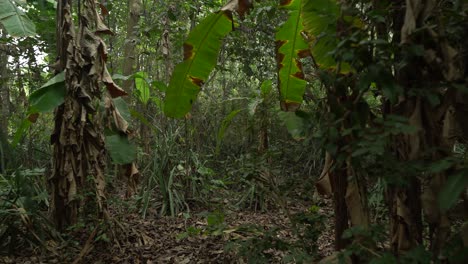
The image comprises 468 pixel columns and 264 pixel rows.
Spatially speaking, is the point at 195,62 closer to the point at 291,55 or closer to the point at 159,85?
the point at 291,55

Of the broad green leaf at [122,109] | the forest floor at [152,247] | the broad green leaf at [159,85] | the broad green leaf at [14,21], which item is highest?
the broad green leaf at [14,21]

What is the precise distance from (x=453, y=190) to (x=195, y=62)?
202 centimetres

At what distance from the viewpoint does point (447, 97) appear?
173 cm

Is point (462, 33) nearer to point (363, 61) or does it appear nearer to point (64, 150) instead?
point (363, 61)

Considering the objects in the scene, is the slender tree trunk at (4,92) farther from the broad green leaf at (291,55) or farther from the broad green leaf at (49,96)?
the broad green leaf at (291,55)

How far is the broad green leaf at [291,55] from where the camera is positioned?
9.83ft

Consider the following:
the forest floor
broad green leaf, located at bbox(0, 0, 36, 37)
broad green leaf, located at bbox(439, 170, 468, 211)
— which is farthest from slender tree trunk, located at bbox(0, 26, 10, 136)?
broad green leaf, located at bbox(439, 170, 468, 211)

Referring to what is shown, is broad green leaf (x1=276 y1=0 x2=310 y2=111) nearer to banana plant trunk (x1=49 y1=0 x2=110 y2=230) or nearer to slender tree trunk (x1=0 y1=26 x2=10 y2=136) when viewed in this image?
banana plant trunk (x1=49 y1=0 x2=110 y2=230)

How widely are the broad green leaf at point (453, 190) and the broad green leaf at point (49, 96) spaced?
3.14m

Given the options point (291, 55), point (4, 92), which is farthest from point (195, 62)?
point (4, 92)

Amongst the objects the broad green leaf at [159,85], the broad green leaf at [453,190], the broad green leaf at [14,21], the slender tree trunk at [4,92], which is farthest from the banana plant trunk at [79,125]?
the slender tree trunk at [4,92]

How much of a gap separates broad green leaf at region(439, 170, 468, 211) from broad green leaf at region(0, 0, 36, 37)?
3.88 meters

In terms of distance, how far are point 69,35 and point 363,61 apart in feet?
9.63

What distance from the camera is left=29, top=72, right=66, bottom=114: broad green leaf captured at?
3555 mm
